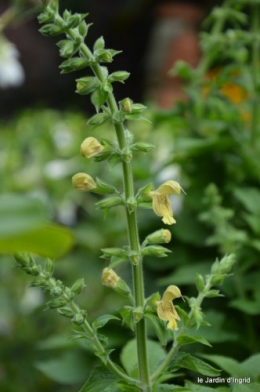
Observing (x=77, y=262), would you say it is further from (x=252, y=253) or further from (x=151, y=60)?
(x=151, y=60)

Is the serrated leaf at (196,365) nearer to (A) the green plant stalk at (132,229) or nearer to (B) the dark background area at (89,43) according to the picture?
(A) the green plant stalk at (132,229)

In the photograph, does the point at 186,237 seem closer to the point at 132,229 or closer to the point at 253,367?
the point at 253,367

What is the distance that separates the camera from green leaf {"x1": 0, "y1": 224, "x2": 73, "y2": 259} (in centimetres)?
66

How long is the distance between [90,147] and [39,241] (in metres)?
0.20

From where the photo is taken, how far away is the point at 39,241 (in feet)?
2.29

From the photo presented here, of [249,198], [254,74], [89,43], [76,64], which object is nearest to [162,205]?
[76,64]

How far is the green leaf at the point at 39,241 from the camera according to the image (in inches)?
26.1

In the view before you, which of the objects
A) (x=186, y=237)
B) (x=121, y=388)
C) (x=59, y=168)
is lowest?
(x=59, y=168)

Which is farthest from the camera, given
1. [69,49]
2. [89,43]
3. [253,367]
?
[89,43]

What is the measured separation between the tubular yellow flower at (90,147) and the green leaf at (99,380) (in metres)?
0.16

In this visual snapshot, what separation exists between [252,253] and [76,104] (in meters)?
3.30

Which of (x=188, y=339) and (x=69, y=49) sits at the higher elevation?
(x=69, y=49)

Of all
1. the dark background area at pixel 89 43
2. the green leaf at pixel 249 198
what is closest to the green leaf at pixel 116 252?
the green leaf at pixel 249 198

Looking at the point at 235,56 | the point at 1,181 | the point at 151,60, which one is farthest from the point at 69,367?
the point at 151,60
